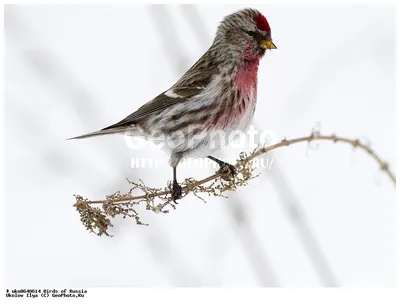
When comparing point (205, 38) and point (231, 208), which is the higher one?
point (205, 38)

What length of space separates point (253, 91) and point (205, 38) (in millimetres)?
1012

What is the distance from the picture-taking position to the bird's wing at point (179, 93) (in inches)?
Result: 121

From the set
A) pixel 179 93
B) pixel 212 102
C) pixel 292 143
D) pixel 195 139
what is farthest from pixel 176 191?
pixel 292 143

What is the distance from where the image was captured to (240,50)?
10.2ft

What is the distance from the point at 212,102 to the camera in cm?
298

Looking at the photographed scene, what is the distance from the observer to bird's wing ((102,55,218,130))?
3.07 m

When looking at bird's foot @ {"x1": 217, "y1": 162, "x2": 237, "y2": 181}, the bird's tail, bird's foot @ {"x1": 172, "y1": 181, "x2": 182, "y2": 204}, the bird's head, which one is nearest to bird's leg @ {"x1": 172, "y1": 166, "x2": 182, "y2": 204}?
bird's foot @ {"x1": 172, "y1": 181, "x2": 182, "y2": 204}

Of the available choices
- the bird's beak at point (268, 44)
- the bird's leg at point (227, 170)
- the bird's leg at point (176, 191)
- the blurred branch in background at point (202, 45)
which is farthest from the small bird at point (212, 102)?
the blurred branch in background at point (202, 45)

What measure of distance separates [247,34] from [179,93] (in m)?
0.55

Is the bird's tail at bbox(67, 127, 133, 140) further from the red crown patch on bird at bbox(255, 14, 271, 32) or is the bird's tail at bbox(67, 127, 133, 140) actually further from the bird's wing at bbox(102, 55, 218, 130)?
the red crown patch on bird at bbox(255, 14, 271, 32)

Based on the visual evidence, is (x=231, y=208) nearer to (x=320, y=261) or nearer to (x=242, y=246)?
(x=242, y=246)

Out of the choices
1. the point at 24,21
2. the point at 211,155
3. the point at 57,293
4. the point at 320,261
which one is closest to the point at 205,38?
the point at 24,21

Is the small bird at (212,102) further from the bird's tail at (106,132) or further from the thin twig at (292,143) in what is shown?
the thin twig at (292,143)

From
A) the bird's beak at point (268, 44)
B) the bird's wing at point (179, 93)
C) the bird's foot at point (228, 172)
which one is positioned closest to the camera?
the bird's foot at point (228, 172)
